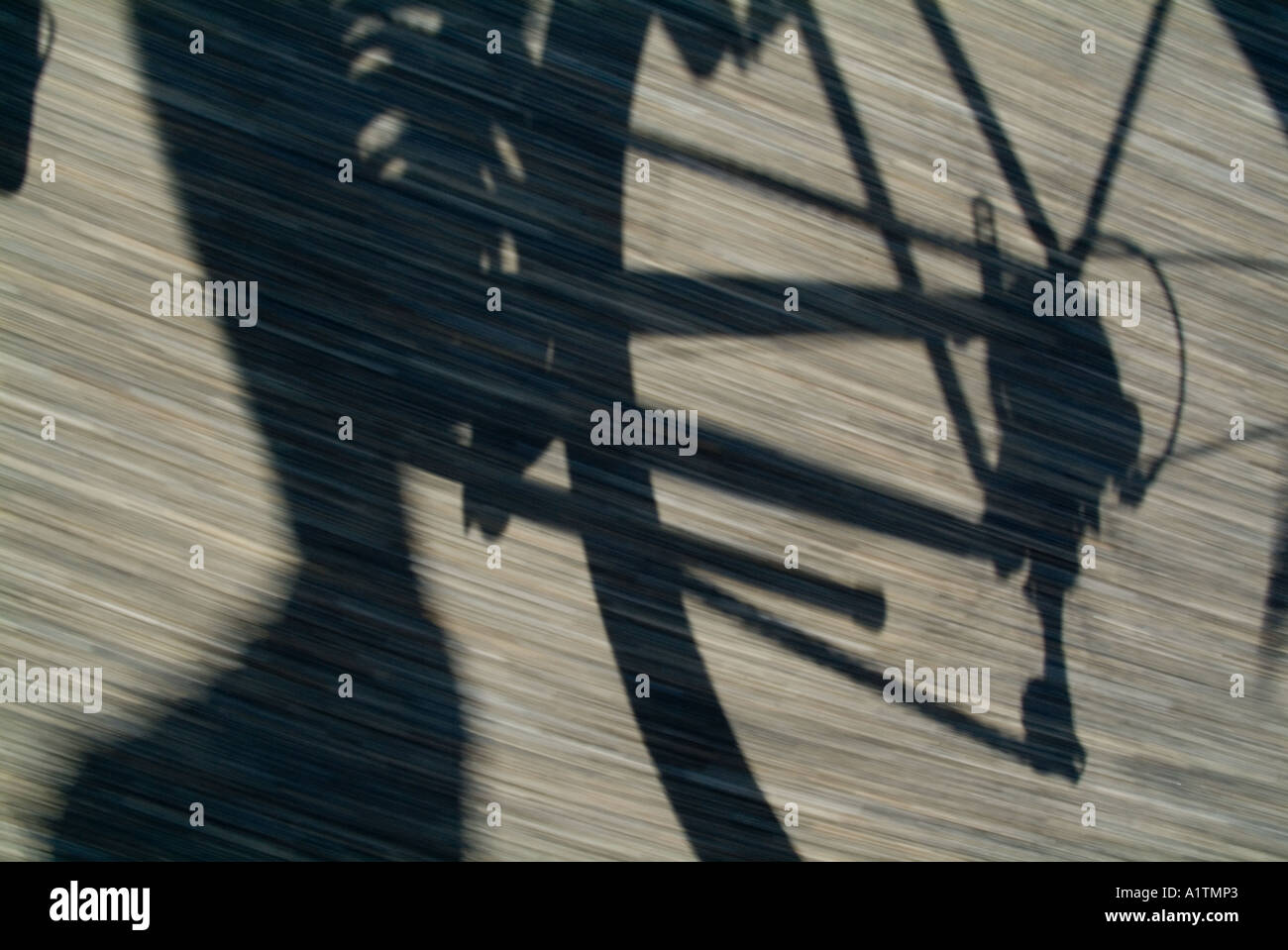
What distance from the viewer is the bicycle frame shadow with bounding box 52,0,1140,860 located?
230 centimetres

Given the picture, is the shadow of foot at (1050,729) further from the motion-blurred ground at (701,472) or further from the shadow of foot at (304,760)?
the shadow of foot at (304,760)

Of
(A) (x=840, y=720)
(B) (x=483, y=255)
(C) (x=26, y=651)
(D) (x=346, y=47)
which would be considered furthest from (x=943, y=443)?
(C) (x=26, y=651)

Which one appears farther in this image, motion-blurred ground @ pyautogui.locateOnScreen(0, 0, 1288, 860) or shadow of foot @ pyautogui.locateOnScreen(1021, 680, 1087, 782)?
shadow of foot @ pyautogui.locateOnScreen(1021, 680, 1087, 782)

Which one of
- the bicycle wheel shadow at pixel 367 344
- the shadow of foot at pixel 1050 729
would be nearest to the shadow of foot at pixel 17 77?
the bicycle wheel shadow at pixel 367 344

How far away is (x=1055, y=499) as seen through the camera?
2432 mm

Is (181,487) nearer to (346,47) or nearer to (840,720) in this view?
(346,47)

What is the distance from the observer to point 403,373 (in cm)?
233

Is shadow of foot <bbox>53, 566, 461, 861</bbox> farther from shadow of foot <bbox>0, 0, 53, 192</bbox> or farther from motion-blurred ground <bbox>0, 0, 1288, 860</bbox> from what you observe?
shadow of foot <bbox>0, 0, 53, 192</bbox>

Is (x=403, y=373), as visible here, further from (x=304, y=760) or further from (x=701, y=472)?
(x=304, y=760)

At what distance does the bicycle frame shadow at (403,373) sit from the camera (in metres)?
2.30

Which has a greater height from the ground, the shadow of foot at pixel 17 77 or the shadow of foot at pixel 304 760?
the shadow of foot at pixel 17 77

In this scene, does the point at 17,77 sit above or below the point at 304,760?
above

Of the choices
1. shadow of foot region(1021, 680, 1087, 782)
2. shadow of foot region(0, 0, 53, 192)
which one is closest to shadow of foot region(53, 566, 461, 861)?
shadow of foot region(0, 0, 53, 192)

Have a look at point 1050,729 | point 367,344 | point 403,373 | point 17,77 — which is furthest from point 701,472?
point 17,77
